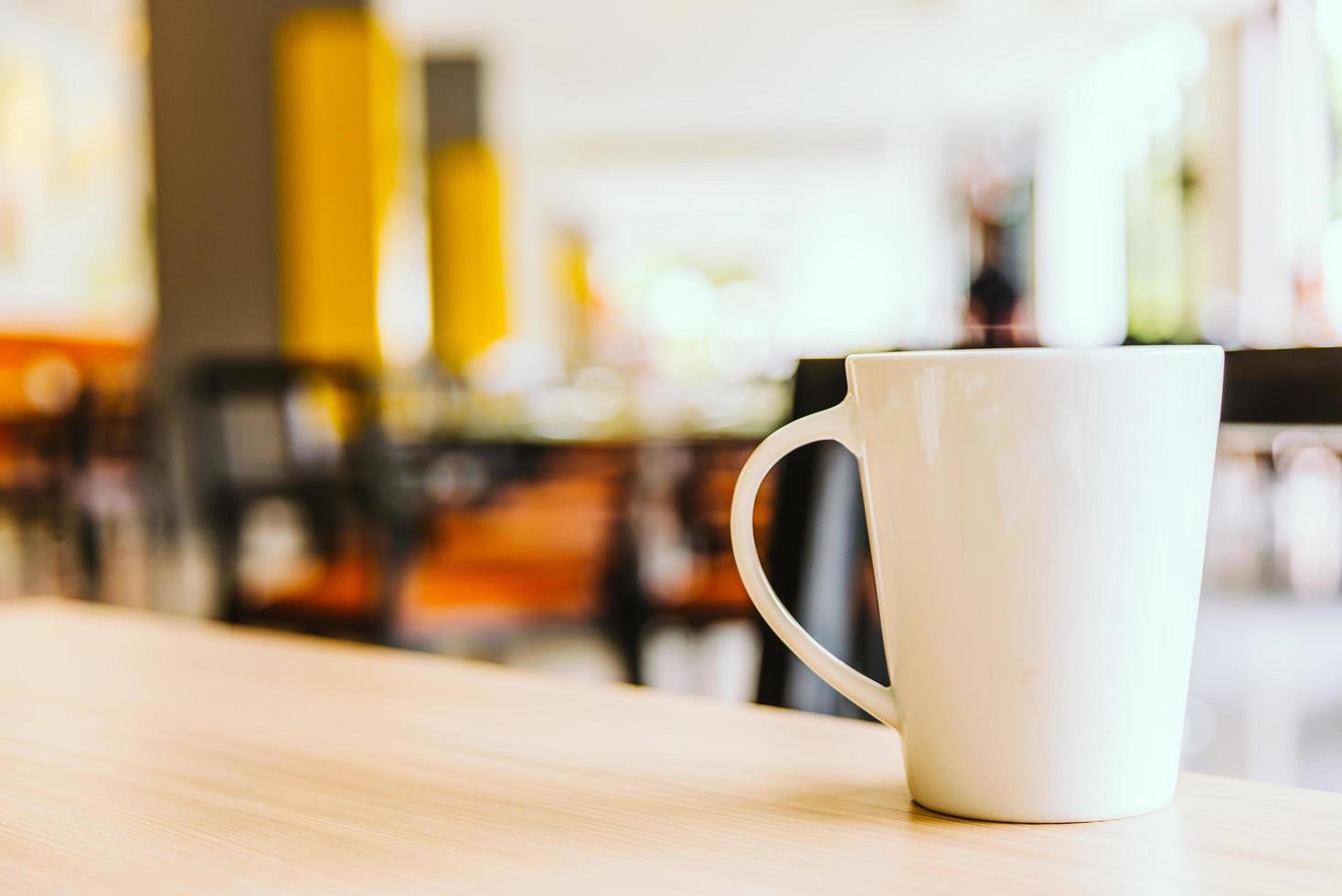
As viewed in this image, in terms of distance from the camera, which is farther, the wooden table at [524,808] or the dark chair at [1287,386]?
the dark chair at [1287,386]

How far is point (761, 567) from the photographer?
36cm

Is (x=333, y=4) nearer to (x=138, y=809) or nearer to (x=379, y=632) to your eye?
(x=379, y=632)

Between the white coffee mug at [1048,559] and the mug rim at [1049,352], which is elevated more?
the mug rim at [1049,352]

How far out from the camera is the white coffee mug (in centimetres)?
32

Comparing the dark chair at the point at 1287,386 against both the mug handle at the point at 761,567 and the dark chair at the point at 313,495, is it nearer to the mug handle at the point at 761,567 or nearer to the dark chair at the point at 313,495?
the mug handle at the point at 761,567

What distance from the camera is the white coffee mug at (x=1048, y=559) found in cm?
32

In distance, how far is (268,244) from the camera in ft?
18.9

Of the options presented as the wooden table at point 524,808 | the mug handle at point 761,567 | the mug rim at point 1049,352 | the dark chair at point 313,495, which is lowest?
the dark chair at point 313,495

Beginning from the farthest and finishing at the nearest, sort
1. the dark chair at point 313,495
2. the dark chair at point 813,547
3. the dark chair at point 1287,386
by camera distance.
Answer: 1. the dark chair at point 313,495
2. the dark chair at point 813,547
3. the dark chair at point 1287,386

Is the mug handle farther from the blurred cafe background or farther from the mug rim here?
the blurred cafe background

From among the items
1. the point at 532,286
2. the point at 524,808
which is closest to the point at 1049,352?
the point at 524,808

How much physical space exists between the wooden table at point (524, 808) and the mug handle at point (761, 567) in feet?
0.10

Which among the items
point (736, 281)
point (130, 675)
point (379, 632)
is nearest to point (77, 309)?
point (379, 632)

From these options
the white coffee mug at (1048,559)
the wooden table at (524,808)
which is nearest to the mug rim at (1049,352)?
the white coffee mug at (1048,559)
